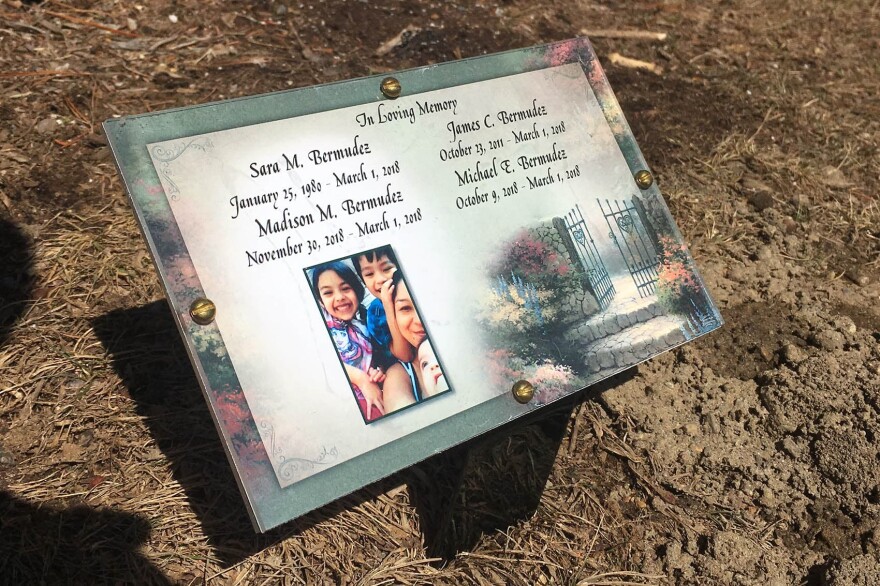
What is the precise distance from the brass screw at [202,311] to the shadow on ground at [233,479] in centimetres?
86

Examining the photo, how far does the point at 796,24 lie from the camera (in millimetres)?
4590

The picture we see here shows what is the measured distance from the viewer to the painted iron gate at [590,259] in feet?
6.72

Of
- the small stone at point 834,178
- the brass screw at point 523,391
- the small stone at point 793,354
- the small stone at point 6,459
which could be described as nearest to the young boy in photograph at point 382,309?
the brass screw at point 523,391

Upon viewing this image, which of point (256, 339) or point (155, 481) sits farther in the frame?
point (155, 481)

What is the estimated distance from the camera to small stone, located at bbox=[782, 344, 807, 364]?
265 centimetres

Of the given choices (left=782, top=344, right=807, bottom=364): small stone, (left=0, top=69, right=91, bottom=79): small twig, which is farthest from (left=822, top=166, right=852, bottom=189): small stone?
(left=0, top=69, right=91, bottom=79): small twig

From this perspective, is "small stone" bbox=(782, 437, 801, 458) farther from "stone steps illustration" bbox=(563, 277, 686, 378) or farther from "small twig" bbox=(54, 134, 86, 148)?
"small twig" bbox=(54, 134, 86, 148)

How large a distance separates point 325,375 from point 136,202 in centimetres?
53

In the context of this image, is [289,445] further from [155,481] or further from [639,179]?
[639,179]

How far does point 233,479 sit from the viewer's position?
2281 millimetres

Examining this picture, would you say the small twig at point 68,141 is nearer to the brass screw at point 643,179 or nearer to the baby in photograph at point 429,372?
the baby in photograph at point 429,372

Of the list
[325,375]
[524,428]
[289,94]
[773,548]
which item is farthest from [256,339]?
[773,548]

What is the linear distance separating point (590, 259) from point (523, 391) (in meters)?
0.46

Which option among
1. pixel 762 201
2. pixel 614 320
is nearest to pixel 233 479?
pixel 614 320
